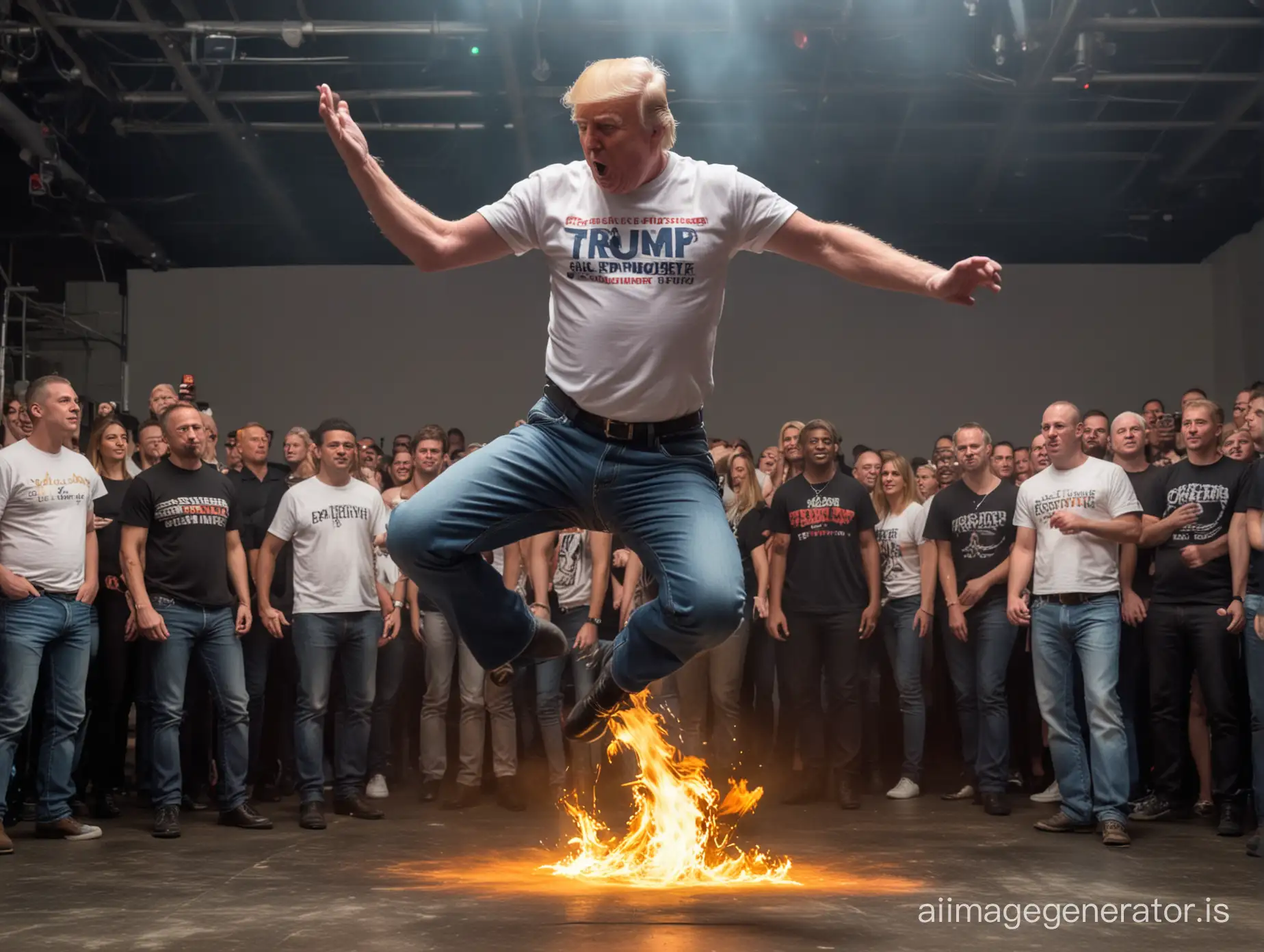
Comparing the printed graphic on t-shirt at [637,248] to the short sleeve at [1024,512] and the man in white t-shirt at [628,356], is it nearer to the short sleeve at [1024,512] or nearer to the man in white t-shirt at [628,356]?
the man in white t-shirt at [628,356]

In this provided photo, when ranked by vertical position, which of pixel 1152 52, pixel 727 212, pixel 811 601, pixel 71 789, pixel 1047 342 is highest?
pixel 1152 52

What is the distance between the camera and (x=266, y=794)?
257 inches

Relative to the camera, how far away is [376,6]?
951 centimetres

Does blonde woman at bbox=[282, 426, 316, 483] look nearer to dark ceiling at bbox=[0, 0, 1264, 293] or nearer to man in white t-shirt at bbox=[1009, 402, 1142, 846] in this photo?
dark ceiling at bbox=[0, 0, 1264, 293]

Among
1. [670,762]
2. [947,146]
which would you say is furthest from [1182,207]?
[670,762]

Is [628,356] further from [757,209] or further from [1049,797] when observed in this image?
[1049,797]

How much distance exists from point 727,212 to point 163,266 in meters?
11.2

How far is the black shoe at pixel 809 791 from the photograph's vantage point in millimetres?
6398

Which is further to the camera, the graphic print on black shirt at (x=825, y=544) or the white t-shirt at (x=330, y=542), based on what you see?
the graphic print on black shirt at (x=825, y=544)

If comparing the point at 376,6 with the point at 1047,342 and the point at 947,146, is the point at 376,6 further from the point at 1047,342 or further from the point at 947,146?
the point at 1047,342

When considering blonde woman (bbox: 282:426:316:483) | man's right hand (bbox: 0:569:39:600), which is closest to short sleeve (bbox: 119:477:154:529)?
man's right hand (bbox: 0:569:39:600)

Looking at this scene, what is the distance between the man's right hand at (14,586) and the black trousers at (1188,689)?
16.4ft

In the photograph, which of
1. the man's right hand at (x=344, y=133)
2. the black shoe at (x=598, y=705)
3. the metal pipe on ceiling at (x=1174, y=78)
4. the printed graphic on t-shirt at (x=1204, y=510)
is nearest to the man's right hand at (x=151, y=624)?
the black shoe at (x=598, y=705)

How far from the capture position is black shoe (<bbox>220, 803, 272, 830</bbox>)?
563 centimetres
